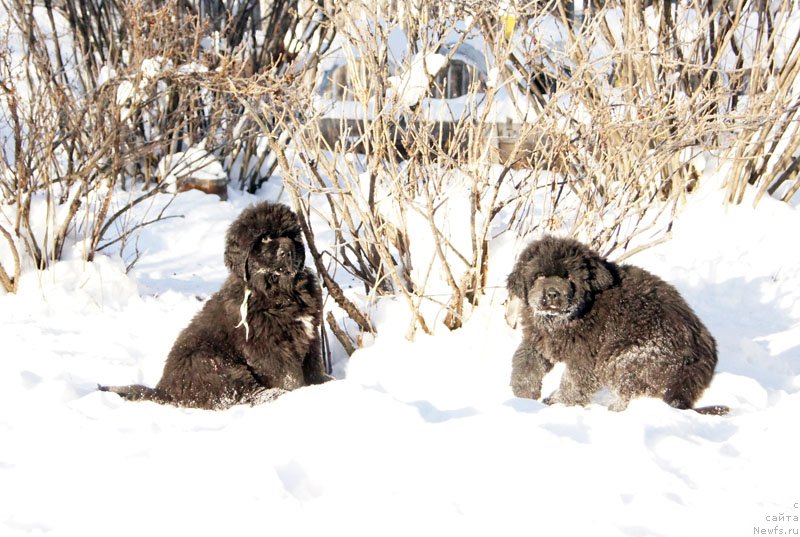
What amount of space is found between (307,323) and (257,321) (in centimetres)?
33

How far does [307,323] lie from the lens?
534 cm

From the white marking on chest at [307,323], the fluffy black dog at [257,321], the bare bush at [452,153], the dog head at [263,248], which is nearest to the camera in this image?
the fluffy black dog at [257,321]

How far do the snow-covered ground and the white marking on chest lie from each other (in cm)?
57

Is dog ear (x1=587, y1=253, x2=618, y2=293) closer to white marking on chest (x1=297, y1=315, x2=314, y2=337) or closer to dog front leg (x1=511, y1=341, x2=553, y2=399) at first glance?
dog front leg (x1=511, y1=341, x2=553, y2=399)

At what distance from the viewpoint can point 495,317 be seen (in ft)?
19.8

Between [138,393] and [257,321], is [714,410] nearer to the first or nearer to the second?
[257,321]

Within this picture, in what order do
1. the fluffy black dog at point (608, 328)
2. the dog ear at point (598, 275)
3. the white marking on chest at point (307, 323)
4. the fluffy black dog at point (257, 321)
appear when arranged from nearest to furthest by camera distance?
the fluffy black dog at point (608, 328)
the dog ear at point (598, 275)
the fluffy black dog at point (257, 321)
the white marking on chest at point (307, 323)

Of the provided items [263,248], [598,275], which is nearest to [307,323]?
[263,248]

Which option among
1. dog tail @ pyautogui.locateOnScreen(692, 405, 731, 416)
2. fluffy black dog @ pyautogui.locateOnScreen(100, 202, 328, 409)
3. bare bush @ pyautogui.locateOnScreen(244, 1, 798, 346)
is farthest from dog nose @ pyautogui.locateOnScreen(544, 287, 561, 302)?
fluffy black dog @ pyautogui.locateOnScreen(100, 202, 328, 409)

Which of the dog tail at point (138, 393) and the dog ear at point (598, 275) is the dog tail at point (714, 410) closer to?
the dog ear at point (598, 275)

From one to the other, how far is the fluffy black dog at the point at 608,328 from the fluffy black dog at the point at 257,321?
141 centimetres

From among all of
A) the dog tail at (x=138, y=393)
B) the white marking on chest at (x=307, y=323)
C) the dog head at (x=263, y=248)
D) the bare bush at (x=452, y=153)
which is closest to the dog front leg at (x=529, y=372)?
the bare bush at (x=452, y=153)

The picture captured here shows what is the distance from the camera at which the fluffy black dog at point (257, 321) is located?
507cm

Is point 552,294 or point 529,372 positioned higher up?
point 552,294
